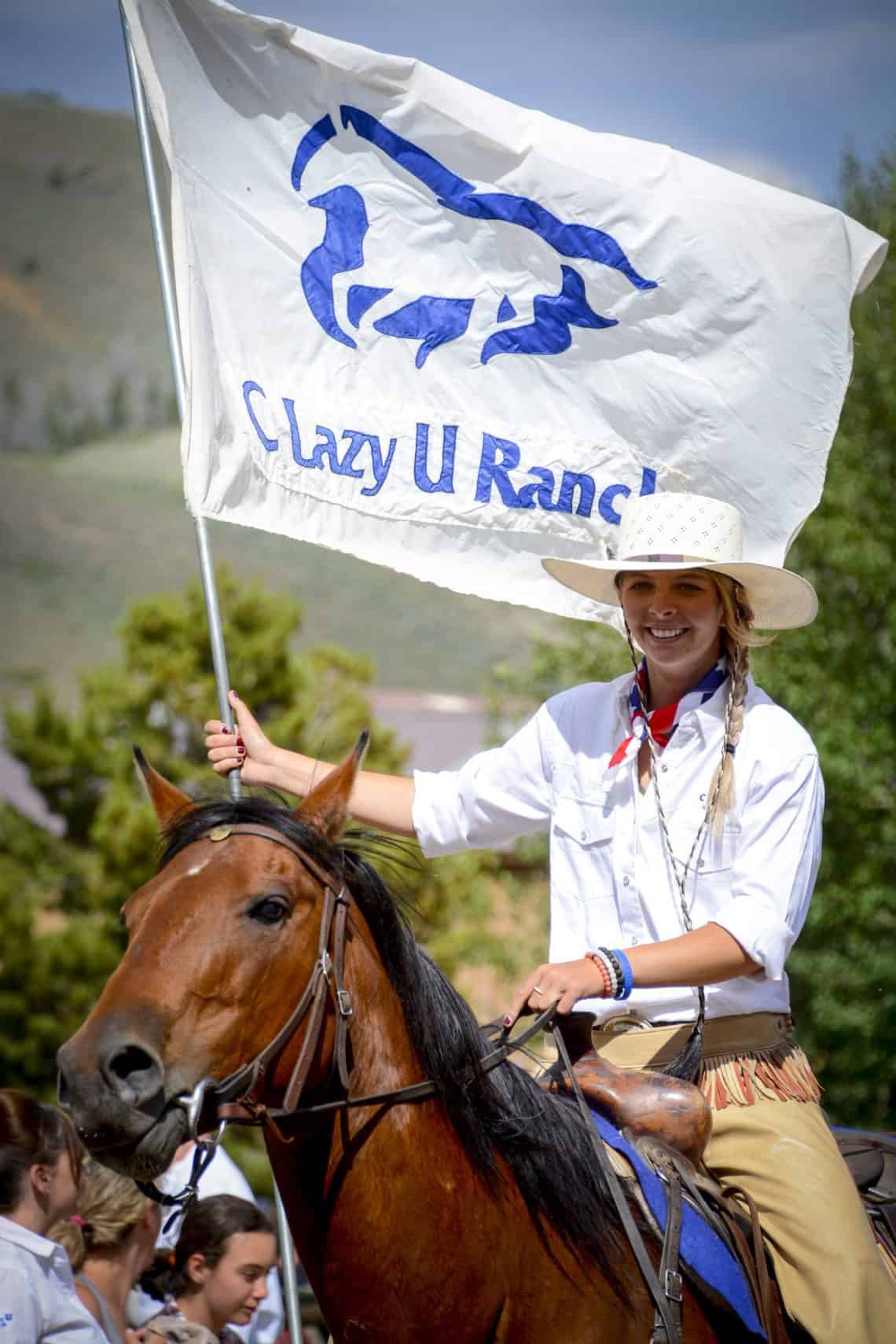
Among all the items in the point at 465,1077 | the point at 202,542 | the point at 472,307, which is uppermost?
the point at 472,307

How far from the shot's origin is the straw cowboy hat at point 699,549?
4078mm

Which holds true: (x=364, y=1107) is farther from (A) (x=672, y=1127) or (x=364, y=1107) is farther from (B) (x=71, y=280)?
(B) (x=71, y=280)

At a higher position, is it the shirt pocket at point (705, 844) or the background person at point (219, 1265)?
the shirt pocket at point (705, 844)

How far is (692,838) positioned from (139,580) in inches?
3951

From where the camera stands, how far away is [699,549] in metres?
4.08

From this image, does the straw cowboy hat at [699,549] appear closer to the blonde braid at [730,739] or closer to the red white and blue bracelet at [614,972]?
the blonde braid at [730,739]

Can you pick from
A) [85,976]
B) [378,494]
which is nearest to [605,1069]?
[378,494]

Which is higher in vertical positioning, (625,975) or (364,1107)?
(625,975)

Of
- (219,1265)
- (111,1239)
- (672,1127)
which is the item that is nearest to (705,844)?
(672,1127)

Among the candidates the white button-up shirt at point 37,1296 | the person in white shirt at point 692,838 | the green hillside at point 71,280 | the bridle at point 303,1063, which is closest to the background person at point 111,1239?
the white button-up shirt at point 37,1296

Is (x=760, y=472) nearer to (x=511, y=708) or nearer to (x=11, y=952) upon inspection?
(x=511, y=708)

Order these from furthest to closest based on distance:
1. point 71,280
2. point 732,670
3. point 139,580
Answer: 1. point 71,280
2. point 139,580
3. point 732,670

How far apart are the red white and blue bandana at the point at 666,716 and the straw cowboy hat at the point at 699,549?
0.24m

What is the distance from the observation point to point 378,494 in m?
5.04
